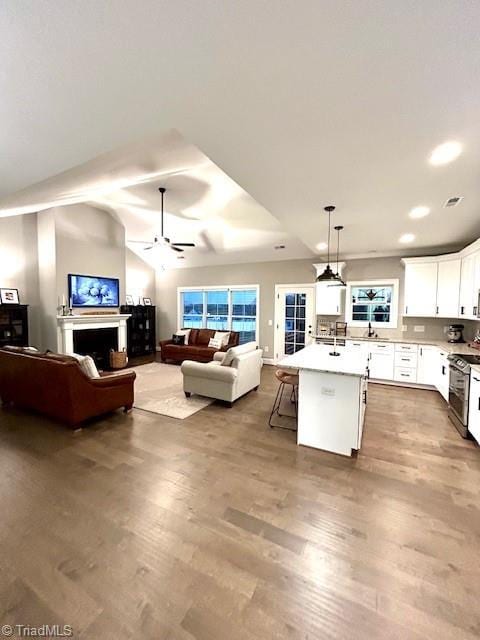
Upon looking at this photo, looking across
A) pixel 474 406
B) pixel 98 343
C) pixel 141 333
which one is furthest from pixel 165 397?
pixel 141 333

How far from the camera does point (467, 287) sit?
14.9 feet

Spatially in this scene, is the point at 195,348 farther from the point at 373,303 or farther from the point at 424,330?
the point at 424,330

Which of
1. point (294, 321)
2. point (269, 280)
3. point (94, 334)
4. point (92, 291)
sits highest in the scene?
point (269, 280)

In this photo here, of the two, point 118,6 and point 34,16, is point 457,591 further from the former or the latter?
point 34,16

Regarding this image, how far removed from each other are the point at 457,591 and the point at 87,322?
694 cm

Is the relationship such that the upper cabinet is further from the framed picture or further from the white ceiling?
the framed picture

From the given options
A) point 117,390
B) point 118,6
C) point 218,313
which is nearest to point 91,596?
point 117,390

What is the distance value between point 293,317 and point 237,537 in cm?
584

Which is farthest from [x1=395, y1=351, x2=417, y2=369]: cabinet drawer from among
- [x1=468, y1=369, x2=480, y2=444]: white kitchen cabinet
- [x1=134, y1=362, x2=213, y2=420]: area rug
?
[x1=134, y1=362, x2=213, y2=420]: area rug

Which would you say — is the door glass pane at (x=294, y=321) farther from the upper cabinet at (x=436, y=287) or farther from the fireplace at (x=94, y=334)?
the fireplace at (x=94, y=334)

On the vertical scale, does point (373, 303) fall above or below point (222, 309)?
above

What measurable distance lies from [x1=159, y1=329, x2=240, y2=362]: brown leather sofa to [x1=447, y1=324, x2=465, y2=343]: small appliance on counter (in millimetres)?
4711

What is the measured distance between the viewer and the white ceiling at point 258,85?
1.14 meters

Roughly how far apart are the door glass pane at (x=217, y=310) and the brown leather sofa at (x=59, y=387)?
468 centimetres
